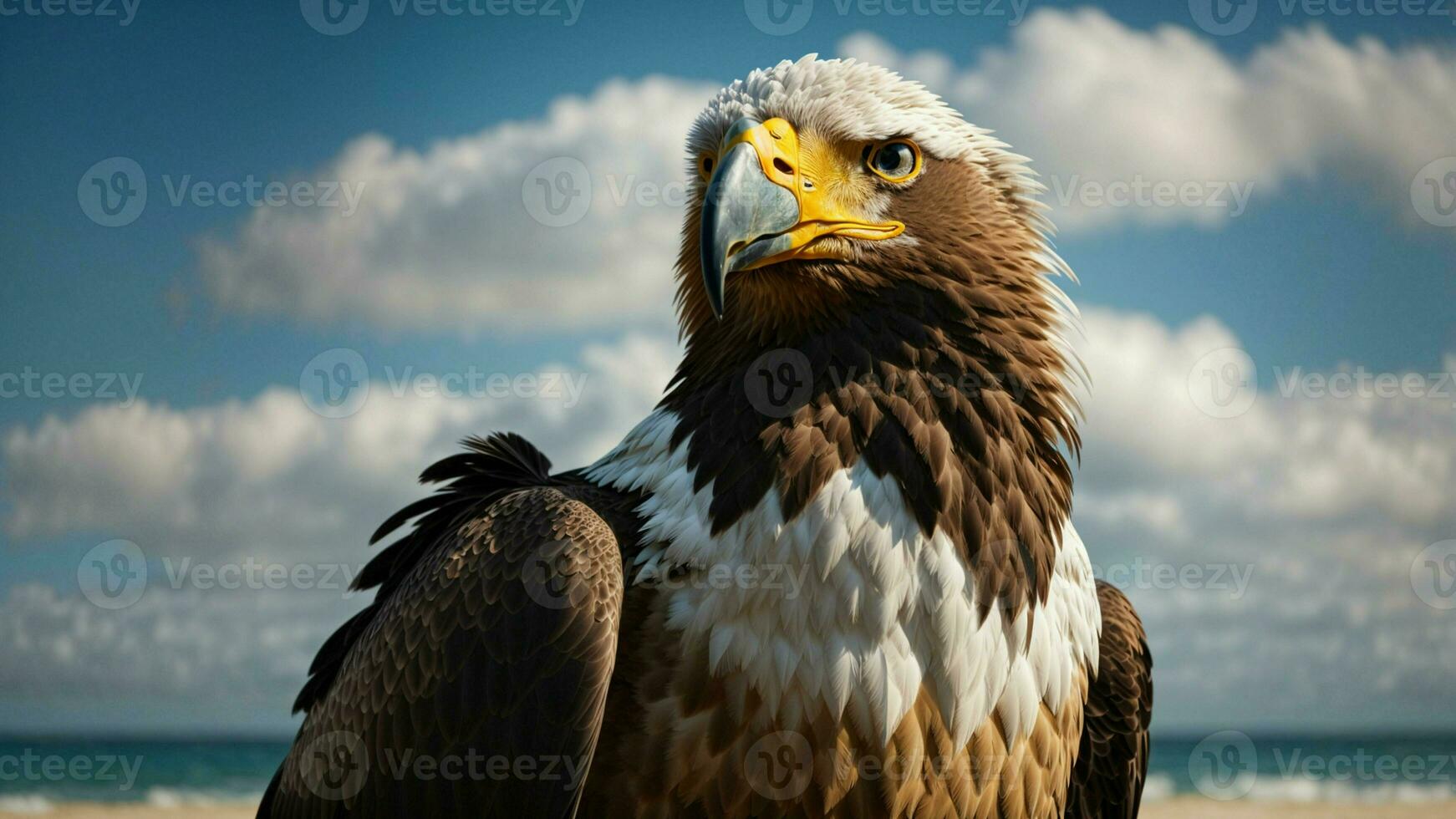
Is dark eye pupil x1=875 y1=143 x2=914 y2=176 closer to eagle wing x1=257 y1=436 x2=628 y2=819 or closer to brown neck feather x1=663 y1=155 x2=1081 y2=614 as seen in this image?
brown neck feather x1=663 y1=155 x2=1081 y2=614

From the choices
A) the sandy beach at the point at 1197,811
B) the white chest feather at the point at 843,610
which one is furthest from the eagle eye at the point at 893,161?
the sandy beach at the point at 1197,811

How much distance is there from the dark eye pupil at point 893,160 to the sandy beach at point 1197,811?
31043mm

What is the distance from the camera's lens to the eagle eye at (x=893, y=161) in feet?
13.2

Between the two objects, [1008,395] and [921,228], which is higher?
[921,228]

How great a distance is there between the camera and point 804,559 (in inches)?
138

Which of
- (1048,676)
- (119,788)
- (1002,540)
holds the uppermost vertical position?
(1002,540)

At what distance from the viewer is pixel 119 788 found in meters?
42.0

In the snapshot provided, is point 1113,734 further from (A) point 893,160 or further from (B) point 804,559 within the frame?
(A) point 893,160

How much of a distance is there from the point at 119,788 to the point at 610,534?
47.1 meters

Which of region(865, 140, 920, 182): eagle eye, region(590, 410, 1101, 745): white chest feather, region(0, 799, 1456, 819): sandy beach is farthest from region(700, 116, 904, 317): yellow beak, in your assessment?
region(0, 799, 1456, 819): sandy beach

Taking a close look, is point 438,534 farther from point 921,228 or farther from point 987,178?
point 987,178

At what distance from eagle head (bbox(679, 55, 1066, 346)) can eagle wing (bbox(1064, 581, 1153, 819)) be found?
176 centimetres

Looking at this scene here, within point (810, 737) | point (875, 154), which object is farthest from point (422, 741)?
point (875, 154)

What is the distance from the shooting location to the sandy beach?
30953 millimetres
